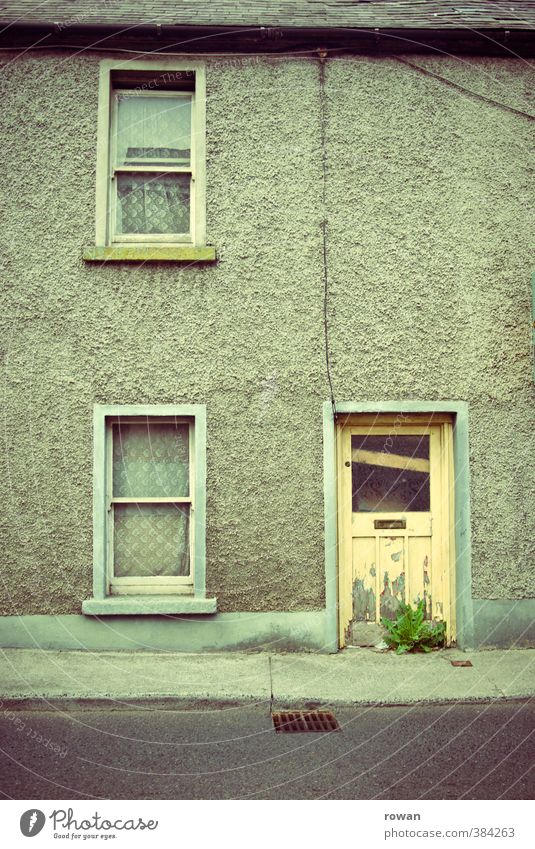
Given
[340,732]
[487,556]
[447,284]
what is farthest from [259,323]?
[340,732]

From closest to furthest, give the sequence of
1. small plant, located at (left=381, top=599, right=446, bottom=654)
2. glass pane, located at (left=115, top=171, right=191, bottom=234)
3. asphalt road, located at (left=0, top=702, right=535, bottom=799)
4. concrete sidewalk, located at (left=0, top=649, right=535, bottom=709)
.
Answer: asphalt road, located at (left=0, top=702, right=535, bottom=799), concrete sidewalk, located at (left=0, top=649, right=535, bottom=709), small plant, located at (left=381, top=599, right=446, bottom=654), glass pane, located at (left=115, top=171, right=191, bottom=234)

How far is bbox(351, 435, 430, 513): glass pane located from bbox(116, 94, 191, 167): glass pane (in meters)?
3.42

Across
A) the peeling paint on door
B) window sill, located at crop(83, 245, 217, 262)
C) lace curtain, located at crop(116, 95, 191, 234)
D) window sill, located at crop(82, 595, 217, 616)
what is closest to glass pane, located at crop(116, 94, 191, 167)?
lace curtain, located at crop(116, 95, 191, 234)

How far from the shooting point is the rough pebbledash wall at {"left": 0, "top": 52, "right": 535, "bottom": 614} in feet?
24.0

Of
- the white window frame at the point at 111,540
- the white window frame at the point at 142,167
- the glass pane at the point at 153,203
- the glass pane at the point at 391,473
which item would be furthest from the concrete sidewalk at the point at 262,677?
the glass pane at the point at 153,203

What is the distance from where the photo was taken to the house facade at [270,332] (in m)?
7.30

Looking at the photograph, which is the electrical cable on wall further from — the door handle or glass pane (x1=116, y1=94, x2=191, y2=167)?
glass pane (x1=116, y1=94, x2=191, y2=167)

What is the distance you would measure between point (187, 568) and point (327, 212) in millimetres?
3733

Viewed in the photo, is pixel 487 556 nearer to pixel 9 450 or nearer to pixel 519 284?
pixel 519 284

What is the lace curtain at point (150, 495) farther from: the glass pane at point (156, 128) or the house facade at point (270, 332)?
the glass pane at point (156, 128)

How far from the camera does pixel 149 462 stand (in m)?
7.52

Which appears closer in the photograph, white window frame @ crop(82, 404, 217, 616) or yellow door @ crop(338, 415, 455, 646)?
white window frame @ crop(82, 404, 217, 616)

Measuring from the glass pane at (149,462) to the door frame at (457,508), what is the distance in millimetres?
1411

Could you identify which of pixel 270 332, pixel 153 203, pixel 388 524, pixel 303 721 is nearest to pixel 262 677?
pixel 303 721
